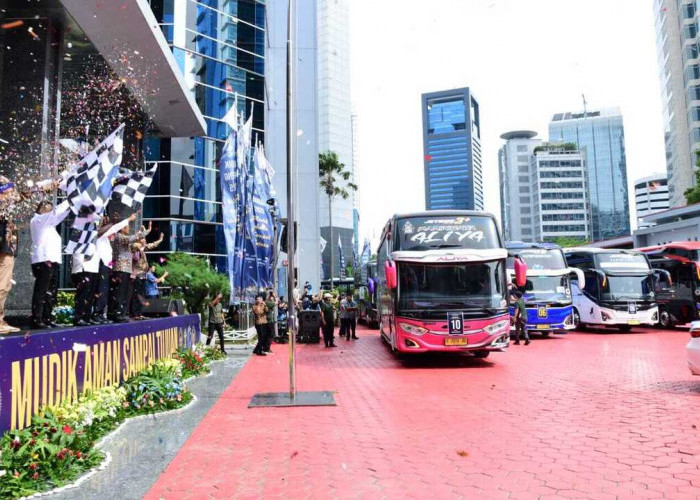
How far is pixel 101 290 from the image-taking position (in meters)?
9.06

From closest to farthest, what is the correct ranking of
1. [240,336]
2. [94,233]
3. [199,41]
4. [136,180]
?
[94,233], [136,180], [240,336], [199,41]

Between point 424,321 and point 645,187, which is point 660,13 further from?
point 645,187

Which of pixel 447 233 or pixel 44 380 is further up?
pixel 447 233

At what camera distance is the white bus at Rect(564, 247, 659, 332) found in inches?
803

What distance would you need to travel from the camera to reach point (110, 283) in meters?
9.68

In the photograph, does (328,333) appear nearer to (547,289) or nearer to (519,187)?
(547,289)

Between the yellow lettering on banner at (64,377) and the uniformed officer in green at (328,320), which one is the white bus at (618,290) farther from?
the yellow lettering on banner at (64,377)

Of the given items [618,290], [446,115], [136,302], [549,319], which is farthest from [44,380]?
[446,115]

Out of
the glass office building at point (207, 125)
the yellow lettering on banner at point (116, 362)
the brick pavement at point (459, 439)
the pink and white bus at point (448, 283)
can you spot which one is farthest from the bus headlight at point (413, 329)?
the glass office building at point (207, 125)

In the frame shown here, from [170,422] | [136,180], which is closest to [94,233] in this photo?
[136,180]

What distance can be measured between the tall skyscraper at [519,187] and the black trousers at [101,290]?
145m

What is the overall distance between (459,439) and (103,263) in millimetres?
6076

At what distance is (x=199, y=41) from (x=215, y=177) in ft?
26.1

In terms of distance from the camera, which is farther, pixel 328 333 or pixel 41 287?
pixel 328 333
